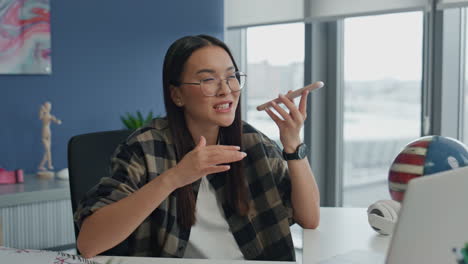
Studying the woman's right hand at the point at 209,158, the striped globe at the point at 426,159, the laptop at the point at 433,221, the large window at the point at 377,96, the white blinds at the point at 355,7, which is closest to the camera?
the laptop at the point at 433,221

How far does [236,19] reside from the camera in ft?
12.5

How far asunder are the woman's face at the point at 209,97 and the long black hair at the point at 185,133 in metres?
0.02

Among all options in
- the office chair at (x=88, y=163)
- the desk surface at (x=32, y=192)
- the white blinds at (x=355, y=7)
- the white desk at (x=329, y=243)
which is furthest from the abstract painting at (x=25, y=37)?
the white desk at (x=329, y=243)

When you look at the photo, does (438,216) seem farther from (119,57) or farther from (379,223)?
(119,57)

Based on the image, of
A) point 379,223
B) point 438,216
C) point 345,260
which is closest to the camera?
point 438,216

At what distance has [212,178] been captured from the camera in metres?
1.53

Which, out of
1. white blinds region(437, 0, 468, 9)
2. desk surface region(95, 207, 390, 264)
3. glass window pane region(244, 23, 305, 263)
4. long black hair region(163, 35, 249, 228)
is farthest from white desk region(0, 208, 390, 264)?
glass window pane region(244, 23, 305, 263)

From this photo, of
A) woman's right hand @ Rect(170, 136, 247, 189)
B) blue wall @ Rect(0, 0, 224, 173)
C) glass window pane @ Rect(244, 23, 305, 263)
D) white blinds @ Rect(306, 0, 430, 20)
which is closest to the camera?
woman's right hand @ Rect(170, 136, 247, 189)

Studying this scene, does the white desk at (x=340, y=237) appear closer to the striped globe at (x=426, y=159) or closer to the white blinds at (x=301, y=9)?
the striped globe at (x=426, y=159)

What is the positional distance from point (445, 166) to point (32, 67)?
2.48 metres

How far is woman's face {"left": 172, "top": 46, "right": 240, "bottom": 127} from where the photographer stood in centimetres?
144

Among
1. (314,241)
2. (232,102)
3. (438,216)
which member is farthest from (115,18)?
(438,216)

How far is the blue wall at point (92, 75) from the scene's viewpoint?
121 inches

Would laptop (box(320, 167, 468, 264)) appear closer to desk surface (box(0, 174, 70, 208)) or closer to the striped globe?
the striped globe
